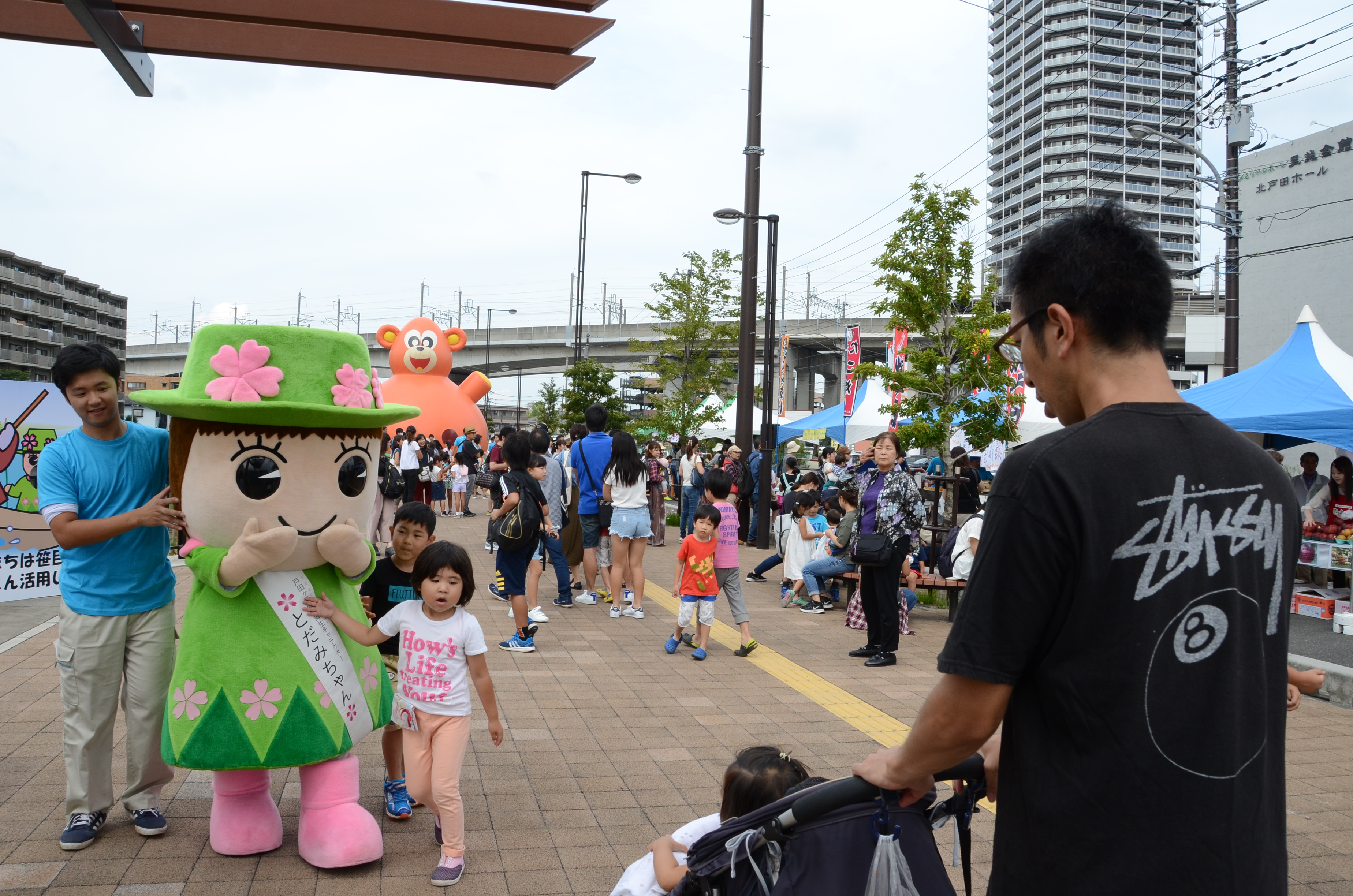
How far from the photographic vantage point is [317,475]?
155 inches

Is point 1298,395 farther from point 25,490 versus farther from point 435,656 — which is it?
point 25,490

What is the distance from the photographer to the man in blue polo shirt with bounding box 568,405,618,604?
980cm

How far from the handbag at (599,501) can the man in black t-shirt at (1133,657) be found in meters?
8.10

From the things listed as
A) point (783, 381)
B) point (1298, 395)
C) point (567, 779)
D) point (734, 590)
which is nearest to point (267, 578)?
point (567, 779)

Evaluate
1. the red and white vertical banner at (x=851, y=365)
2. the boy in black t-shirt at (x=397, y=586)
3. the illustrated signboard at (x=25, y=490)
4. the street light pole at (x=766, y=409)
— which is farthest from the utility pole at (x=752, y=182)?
the boy in black t-shirt at (x=397, y=586)

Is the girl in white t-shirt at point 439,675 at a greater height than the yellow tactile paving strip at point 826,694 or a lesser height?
greater

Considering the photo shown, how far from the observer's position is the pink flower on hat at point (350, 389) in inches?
154

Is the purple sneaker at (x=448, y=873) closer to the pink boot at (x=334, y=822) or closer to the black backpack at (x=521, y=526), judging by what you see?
the pink boot at (x=334, y=822)

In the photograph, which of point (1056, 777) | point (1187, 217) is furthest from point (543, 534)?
point (1187, 217)

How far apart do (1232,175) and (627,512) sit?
13012 mm

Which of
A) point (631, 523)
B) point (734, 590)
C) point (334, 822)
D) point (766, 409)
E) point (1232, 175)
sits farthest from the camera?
point (766, 409)

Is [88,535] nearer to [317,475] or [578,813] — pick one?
[317,475]

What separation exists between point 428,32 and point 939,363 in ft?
33.9

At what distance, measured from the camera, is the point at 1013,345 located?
83.0 inches
